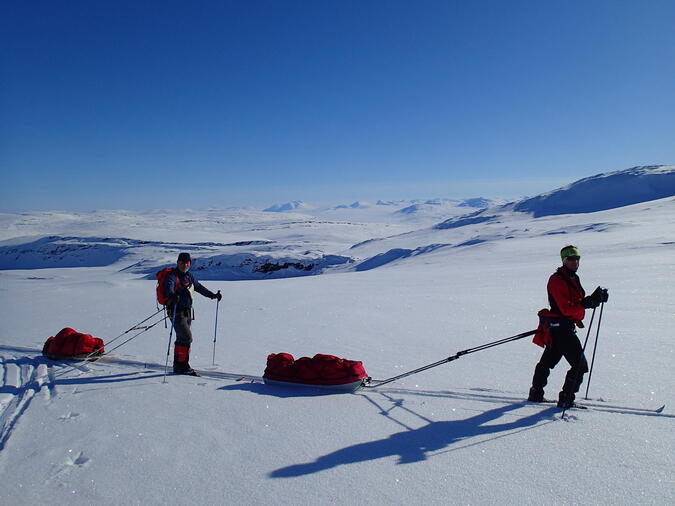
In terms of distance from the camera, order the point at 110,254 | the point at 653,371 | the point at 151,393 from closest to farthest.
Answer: the point at 151,393 → the point at 653,371 → the point at 110,254

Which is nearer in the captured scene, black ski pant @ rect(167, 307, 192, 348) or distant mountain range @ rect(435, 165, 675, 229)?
black ski pant @ rect(167, 307, 192, 348)

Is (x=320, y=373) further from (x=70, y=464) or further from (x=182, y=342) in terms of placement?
(x=70, y=464)

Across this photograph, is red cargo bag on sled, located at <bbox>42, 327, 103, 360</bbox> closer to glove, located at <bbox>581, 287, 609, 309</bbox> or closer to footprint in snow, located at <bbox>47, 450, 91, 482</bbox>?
footprint in snow, located at <bbox>47, 450, 91, 482</bbox>

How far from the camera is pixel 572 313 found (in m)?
4.26

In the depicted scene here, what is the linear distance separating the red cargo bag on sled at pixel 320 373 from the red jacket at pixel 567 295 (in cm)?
247

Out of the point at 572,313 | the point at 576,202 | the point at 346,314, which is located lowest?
the point at 346,314

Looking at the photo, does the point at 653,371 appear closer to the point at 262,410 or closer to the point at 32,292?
the point at 262,410

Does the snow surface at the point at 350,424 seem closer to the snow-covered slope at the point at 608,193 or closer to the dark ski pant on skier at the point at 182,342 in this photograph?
the dark ski pant on skier at the point at 182,342

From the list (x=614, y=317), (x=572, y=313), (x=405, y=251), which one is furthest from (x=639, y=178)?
(x=572, y=313)

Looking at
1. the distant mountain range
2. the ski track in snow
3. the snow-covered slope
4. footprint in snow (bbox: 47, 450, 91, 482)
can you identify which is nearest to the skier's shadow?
footprint in snow (bbox: 47, 450, 91, 482)

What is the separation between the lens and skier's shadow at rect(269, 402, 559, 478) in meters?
3.37

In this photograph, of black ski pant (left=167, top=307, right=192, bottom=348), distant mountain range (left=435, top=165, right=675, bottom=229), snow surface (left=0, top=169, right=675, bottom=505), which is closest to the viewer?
snow surface (left=0, top=169, right=675, bottom=505)

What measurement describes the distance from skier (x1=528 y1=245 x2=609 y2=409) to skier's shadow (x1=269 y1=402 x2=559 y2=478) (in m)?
0.40

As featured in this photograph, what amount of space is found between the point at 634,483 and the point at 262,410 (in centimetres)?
344
